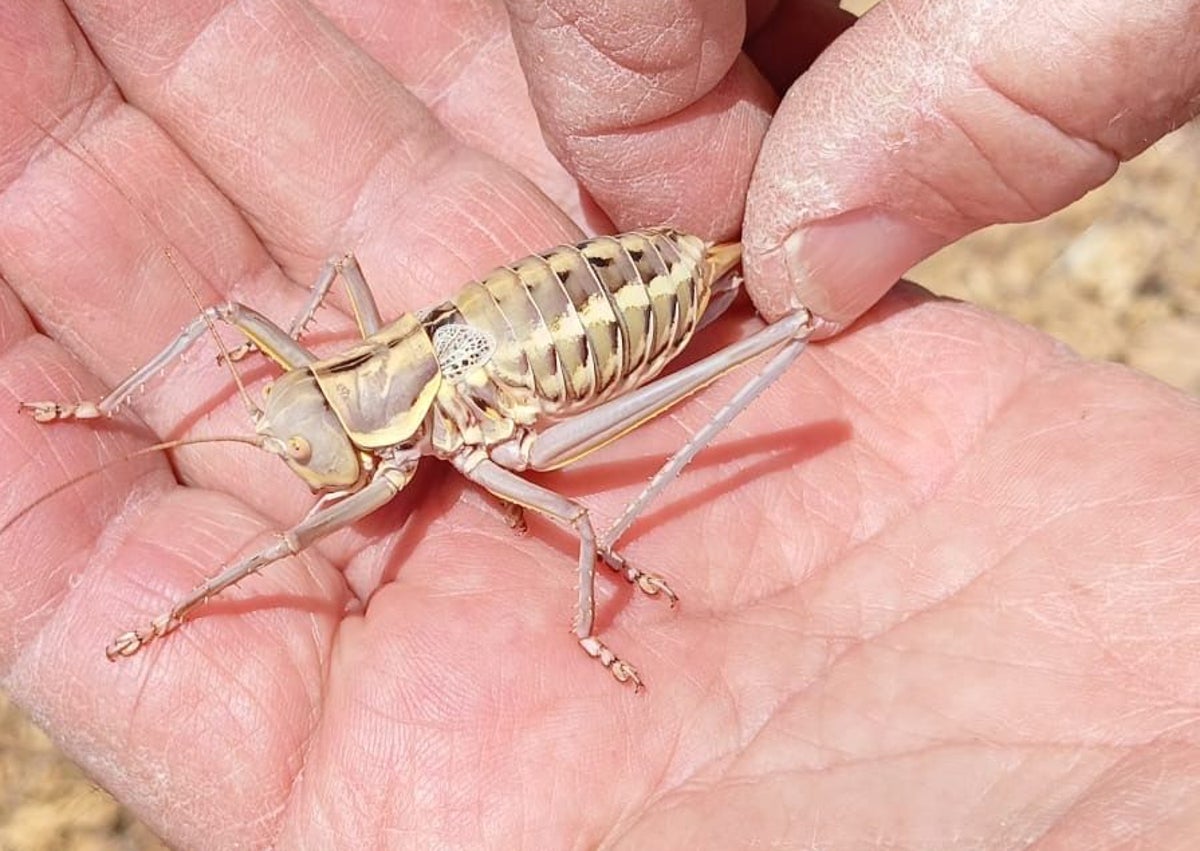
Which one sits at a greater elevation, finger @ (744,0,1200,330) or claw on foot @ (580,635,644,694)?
finger @ (744,0,1200,330)

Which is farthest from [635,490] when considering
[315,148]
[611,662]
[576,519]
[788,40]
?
[788,40]


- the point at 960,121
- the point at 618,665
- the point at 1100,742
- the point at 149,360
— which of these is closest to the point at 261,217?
the point at 149,360

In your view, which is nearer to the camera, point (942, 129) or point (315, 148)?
point (942, 129)

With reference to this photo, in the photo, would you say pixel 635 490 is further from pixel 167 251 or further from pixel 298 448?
pixel 167 251

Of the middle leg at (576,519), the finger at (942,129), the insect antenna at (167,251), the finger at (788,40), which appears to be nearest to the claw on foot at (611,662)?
the middle leg at (576,519)

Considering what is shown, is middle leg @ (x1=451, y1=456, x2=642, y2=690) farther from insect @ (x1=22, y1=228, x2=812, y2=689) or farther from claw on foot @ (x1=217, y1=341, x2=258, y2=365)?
claw on foot @ (x1=217, y1=341, x2=258, y2=365)

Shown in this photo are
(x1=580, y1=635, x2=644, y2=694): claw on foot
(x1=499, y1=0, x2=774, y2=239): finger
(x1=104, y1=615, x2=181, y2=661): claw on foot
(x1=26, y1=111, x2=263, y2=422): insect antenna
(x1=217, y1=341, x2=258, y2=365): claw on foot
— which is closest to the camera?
(x1=104, y1=615, x2=181, y2=661): claw on foot

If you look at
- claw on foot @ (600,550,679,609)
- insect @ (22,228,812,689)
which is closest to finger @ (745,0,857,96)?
insect @ (22,228,812,689)
